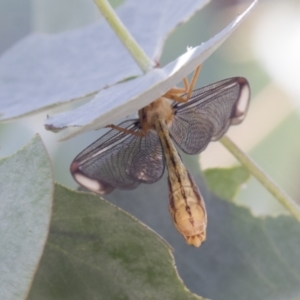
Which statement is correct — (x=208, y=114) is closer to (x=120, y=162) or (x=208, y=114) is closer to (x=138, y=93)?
(x=120, y=162)

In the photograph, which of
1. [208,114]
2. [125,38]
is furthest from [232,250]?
[125,38]

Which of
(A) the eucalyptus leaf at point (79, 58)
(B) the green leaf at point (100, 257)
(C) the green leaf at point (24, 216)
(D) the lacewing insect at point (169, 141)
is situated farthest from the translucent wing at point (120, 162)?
(C) the green leaf at point (24, 216)

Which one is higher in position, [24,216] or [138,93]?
[138,93]

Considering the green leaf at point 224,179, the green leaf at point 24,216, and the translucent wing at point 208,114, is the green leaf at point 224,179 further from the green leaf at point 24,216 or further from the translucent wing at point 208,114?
the green leaf at point 24,216

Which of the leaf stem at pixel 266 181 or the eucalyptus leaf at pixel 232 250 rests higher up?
the leaf stem at pixel 266 181

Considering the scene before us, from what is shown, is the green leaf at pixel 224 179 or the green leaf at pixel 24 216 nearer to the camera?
the green leaf at pixel 24 216

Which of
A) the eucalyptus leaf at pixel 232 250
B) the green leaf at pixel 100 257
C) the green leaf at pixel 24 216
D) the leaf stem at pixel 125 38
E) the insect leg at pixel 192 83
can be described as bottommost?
the eucalyptus leaf at pixel 232 250
